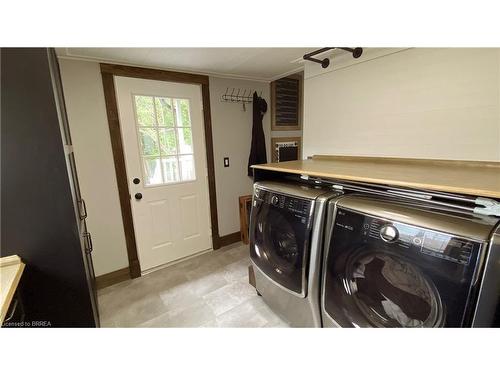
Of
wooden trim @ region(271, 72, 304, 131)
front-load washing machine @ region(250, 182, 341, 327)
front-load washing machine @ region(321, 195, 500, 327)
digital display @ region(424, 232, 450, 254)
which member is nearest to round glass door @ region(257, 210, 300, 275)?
front-load washing machine @ region(250, 182, 341, 327)

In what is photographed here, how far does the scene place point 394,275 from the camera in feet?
3.09

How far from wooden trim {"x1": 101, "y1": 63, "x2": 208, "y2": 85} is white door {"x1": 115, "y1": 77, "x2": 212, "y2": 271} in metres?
0.04

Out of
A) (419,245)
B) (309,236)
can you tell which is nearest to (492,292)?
(419,245)

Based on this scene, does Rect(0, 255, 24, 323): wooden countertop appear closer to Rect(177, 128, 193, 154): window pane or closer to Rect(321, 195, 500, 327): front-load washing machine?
Rect(321, 195, 500, 327): front-load washing machine

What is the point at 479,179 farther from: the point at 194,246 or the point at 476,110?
the point at 194,246

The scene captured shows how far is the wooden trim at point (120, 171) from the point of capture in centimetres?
192

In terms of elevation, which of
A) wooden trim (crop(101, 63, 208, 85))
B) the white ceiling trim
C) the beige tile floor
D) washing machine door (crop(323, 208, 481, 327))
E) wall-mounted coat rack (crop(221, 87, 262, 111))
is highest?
the white ceiling trim

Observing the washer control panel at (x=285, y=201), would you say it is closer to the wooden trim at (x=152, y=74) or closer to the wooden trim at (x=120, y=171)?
the wooden trim at (x=120, y=171)

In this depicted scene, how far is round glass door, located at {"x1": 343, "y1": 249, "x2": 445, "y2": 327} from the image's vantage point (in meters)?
0.83

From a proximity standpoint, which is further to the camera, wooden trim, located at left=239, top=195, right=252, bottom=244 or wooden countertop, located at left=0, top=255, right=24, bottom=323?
wooden trim, located at left=239, top=195, right=252, bottom=244

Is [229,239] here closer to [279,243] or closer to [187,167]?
[187,167]

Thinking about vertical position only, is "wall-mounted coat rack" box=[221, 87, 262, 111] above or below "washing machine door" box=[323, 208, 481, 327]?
above

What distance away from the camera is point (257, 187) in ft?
5.11

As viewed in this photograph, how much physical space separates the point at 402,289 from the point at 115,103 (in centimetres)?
239
